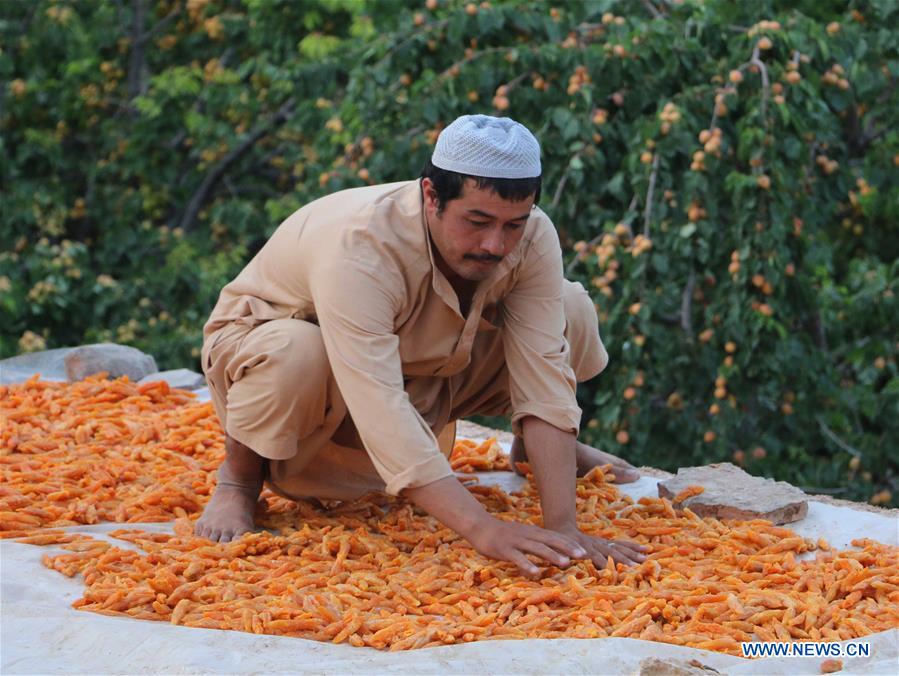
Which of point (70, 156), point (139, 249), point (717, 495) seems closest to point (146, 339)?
point (139, 249)

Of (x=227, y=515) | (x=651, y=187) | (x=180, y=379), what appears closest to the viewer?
(x=227, y=515)

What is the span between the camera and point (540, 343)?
314 centimetres

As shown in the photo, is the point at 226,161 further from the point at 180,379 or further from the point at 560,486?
the point at 560,486

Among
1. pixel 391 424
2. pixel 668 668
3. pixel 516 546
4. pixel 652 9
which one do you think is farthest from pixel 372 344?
pixel 652 9

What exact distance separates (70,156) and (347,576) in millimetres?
6263

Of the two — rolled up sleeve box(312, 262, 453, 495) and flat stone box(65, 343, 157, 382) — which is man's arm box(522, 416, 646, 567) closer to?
rolled up sleeve box(312, 262, 453, 495)

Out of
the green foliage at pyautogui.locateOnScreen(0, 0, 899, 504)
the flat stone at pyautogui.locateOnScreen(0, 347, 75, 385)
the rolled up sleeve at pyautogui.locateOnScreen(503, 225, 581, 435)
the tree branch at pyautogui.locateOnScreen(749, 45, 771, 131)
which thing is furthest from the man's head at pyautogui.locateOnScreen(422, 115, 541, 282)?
the flat stone at pyautogui.locateOnScreen(0, 347, 75, 385)

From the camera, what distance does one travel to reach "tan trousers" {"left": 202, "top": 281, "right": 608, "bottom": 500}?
307 cm

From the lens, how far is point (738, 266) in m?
4.83

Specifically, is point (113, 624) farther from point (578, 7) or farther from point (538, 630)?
point (578, 7)

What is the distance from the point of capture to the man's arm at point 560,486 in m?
3.00

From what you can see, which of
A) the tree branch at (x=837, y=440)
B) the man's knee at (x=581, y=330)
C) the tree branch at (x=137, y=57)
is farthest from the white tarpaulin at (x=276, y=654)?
the tree branch at (x=137, y=57)

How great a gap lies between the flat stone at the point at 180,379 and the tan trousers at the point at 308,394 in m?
1.65

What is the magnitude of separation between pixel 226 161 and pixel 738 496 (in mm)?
5653
